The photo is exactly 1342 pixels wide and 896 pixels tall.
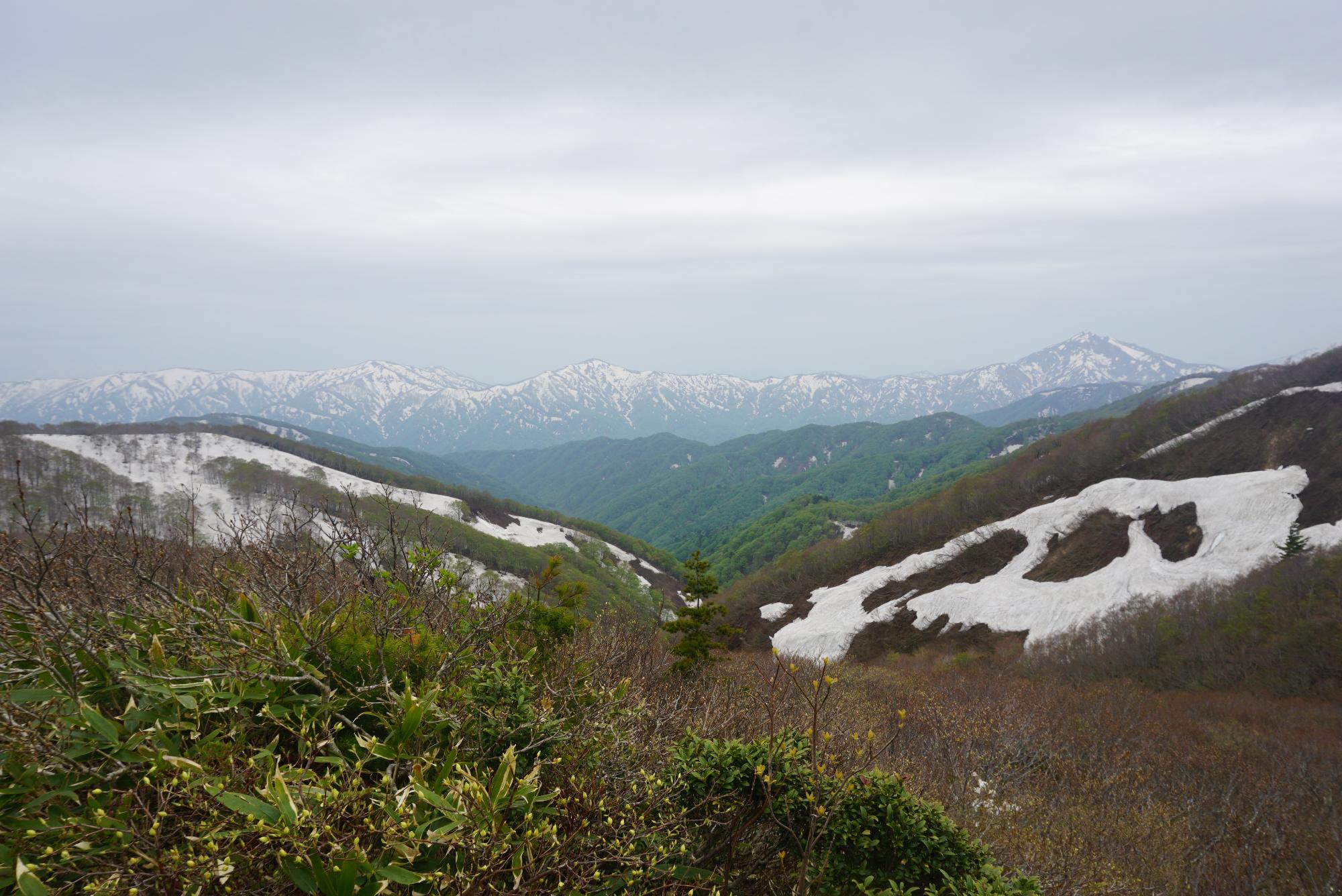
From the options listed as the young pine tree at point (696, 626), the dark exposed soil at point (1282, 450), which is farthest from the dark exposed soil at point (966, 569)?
the young pine tree at point (696, 626)

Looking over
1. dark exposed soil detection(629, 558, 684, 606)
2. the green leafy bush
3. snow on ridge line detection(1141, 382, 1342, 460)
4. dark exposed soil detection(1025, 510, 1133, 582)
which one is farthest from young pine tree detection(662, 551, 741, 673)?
dark exposed soil detection(629, 558, 684, 606)

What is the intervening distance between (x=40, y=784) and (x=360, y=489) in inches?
5473

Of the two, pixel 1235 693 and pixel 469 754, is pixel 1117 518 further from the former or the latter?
pixel 469 754

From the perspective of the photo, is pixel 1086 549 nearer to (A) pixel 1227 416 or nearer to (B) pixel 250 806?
(A) pixel 1227 416

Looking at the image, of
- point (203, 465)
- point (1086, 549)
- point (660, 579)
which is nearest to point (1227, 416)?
point (1086, 549)

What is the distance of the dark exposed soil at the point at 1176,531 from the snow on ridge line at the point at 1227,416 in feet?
71.0

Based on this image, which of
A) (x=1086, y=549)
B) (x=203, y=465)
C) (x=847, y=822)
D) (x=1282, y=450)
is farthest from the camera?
(x=203, y=465)

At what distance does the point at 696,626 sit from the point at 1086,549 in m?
43.3

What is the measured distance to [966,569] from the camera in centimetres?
5175

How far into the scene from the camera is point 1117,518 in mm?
48781

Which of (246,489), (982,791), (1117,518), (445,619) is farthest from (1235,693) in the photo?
(246,489)

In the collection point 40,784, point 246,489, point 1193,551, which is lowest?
point 246,489

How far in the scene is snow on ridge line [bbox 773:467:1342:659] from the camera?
39875mm

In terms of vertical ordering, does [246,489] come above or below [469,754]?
below
